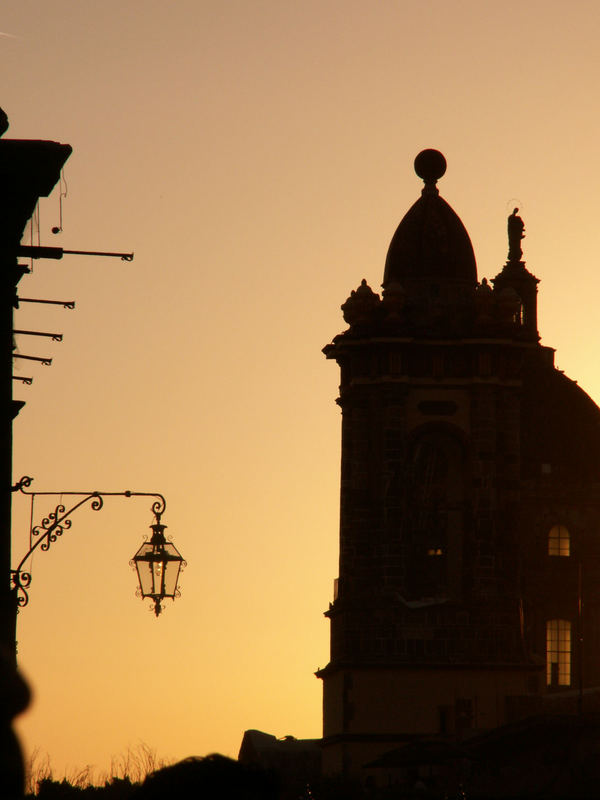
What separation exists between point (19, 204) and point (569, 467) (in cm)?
6138

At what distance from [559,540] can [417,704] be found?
20.1 m

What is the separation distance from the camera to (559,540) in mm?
80312

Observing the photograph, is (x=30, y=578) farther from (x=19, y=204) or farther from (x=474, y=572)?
(x=474, y=572)

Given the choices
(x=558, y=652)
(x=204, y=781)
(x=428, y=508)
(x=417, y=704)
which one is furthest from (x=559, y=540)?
(x=204, y=781)

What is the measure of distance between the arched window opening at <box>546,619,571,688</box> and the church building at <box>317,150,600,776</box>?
11.5 meters

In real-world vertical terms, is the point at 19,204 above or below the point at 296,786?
above

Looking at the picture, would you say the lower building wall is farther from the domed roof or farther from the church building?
the domed roof

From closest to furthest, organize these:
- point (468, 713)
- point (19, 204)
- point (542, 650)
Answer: point (19, 204) → point (468, 713) → point (542, 650)

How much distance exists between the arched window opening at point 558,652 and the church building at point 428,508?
37.6 feet

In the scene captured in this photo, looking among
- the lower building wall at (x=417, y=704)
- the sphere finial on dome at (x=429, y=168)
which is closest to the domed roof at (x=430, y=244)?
the sphere finial on dome at (x=429, y=168)

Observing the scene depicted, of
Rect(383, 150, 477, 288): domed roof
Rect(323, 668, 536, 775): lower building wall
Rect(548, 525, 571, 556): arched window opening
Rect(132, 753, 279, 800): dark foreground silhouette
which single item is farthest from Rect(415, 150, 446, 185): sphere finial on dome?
Rect(132, 753, 279, 800): dark foreground silhouette

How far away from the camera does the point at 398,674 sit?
203 feet

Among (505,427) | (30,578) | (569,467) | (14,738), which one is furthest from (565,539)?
(14,738)

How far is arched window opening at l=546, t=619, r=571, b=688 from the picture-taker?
247ft
